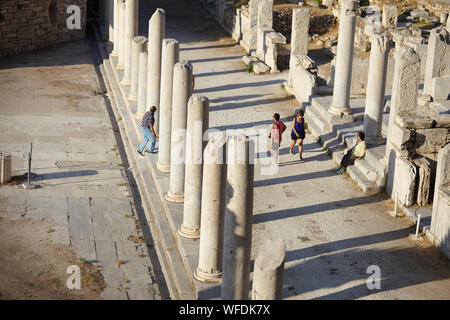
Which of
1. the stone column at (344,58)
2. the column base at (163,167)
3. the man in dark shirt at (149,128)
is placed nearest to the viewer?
the column base at (163,167)

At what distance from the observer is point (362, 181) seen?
1730cm

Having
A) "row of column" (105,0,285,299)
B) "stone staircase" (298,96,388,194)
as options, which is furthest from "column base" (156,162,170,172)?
"stone staircase" (298,96,388,194)

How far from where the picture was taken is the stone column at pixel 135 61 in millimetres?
22306

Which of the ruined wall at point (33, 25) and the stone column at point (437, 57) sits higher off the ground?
the stone column at point (437, 57)

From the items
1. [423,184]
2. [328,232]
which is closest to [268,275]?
[328,232]

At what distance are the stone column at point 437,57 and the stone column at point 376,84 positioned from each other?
103 inches

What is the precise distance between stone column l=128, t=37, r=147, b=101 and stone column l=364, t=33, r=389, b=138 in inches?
263

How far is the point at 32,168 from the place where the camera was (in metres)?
18.3

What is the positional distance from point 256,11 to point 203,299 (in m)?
17.4

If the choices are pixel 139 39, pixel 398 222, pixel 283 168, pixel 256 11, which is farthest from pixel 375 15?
pixel 398 222

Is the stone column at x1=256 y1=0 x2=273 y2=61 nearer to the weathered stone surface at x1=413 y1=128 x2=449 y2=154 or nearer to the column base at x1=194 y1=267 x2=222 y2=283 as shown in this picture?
the weathered stone surface at x1=413 y1=128 x2=449 y2=154

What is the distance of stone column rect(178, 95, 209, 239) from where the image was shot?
1414 centimetres

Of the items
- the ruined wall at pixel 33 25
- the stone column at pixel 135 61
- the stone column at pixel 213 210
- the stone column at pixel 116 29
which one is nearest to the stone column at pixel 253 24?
the stone column at pixel 116 29

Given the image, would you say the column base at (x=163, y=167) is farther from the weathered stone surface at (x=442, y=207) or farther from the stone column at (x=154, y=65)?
the weathered stone surface at (x=442, y=207)
